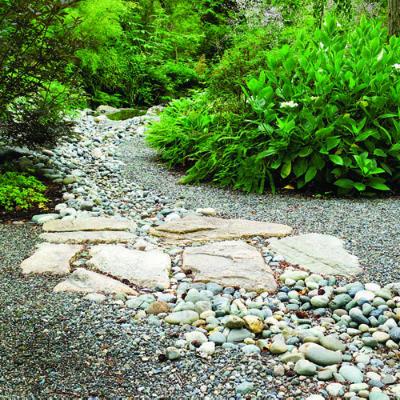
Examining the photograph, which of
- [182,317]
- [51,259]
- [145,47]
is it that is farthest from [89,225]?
[145,47]

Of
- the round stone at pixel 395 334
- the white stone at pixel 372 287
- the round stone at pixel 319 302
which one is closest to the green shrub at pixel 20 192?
the round stone at pixel 319 302

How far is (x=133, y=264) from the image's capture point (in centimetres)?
272

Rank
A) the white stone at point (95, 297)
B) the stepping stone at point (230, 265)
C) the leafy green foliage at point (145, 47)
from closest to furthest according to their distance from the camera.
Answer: the white stone at point (95, 297) → the stepping stone at point (230, 265) → the leafy green foliage at point (145, 47)

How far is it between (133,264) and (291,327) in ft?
2.98

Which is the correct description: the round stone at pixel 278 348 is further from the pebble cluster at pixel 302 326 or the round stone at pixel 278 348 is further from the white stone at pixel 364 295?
the white stone at pixel 364 295

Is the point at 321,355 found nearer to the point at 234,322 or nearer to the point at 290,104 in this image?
the point at 234,322

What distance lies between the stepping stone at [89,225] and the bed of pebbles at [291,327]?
1.59 feet

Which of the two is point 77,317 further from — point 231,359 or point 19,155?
point 19,155

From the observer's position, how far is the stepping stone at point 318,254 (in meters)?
2.72

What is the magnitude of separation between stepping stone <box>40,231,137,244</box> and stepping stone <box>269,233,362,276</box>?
0.85 m

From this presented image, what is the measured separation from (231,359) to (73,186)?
2782 millimetres

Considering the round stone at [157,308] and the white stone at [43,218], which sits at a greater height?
the round stone at [157,308]

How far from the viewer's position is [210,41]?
11.3 meters

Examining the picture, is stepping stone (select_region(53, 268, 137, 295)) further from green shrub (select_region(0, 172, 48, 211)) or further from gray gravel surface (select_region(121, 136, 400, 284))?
green shrub (select_region(0, 172, 48, 211))
